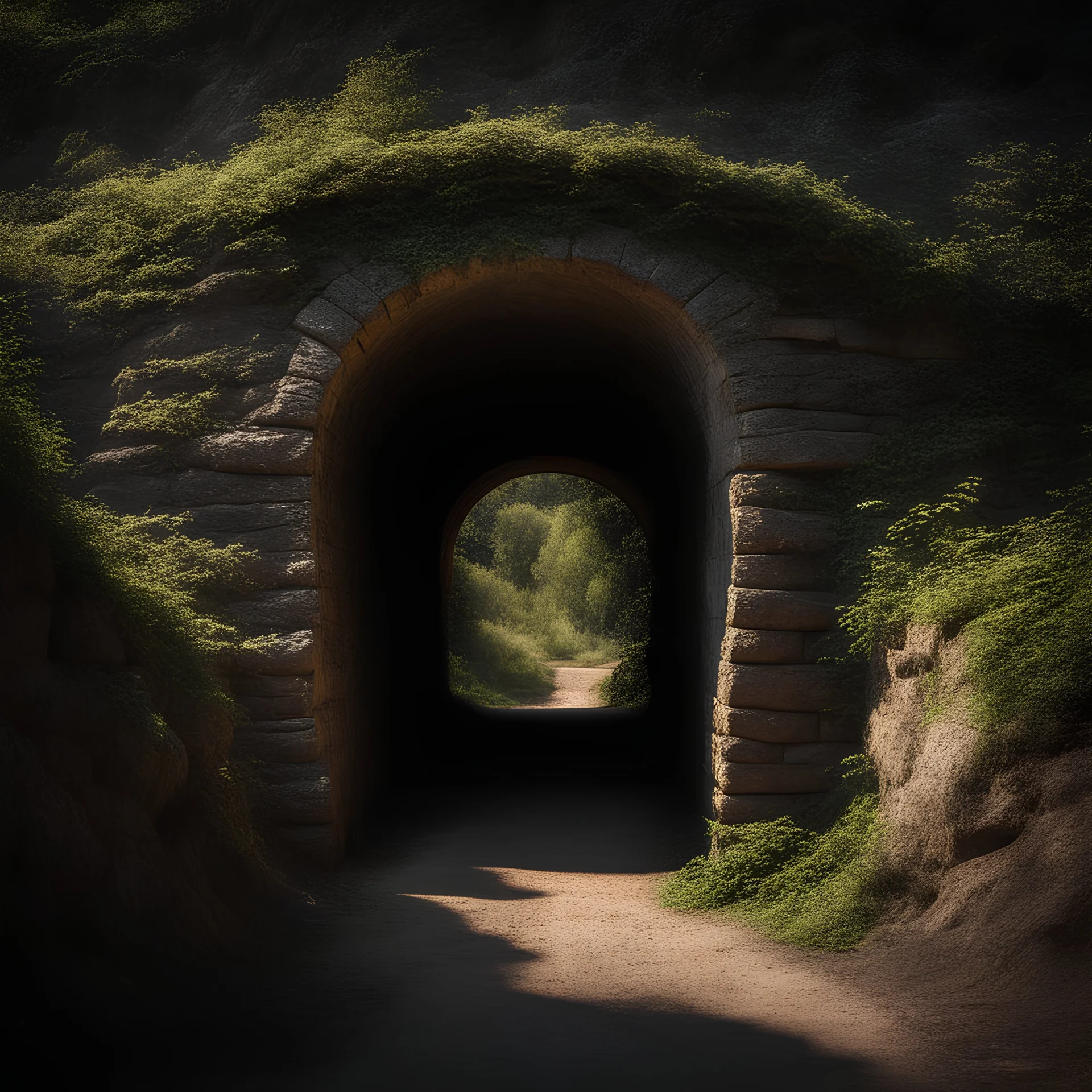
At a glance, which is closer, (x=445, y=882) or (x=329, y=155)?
(x=445, y=882)

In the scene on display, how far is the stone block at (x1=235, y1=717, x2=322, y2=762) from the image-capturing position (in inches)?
219

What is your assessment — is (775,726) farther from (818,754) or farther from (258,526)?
(258,526)

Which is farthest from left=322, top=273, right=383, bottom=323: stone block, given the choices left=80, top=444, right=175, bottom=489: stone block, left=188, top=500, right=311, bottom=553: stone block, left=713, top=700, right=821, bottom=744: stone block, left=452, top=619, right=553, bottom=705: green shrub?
left=452, top=619, right=553, bottom=705: green shrub

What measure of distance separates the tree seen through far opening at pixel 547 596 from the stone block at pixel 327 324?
24.9 ft

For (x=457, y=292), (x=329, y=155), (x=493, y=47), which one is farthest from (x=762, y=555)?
(x=493, y=47)

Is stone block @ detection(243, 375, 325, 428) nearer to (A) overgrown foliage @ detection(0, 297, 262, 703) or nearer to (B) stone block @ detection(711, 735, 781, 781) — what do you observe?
(A) overgrown foliage @ detection(0, 297, 262, 703)

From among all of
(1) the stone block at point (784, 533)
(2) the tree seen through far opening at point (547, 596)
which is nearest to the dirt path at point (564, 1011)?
(1) the stone block at point (784, 533)

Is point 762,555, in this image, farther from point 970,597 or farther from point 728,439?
point 970,597

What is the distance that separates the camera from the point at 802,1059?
312 cm

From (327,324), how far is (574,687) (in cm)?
1781

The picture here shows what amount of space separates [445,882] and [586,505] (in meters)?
17.1

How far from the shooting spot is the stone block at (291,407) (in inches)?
231

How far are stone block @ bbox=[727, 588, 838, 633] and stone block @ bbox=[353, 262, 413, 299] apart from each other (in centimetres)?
287

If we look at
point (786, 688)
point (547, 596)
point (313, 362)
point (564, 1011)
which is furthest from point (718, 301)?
point (547, 596)
